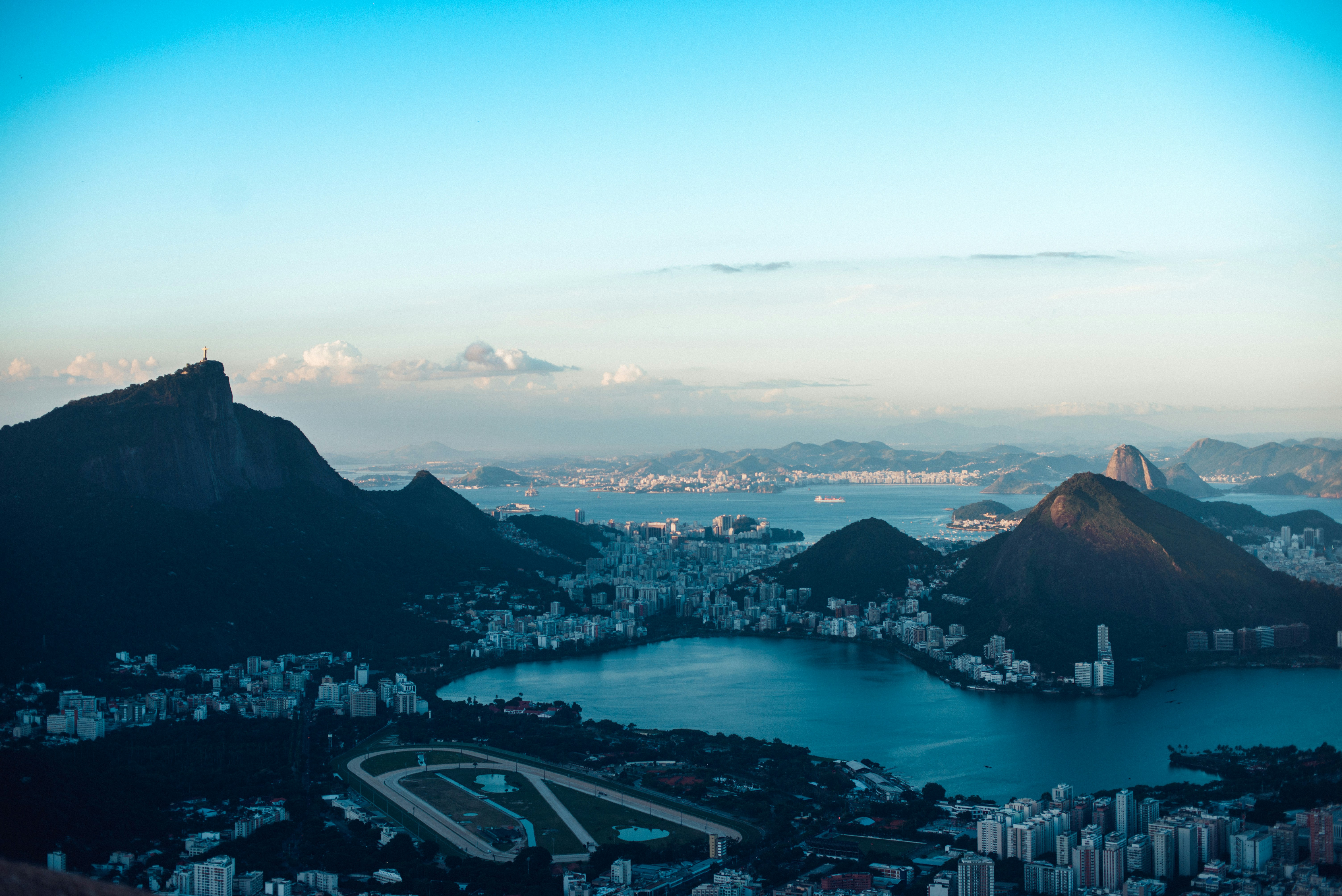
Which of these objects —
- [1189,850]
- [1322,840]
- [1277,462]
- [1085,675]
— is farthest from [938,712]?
[1277,462]

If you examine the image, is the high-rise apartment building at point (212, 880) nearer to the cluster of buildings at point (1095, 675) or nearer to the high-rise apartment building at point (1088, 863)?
the high-rise apartment building at point (1088, 863)

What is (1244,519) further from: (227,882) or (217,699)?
(227,882)

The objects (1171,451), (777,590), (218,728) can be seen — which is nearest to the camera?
(218,728)

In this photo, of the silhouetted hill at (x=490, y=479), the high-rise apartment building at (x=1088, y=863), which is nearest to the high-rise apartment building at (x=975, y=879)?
the high-rise apartment building at (x=1088, y=863)

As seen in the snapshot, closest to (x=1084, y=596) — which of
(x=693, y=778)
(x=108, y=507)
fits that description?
(x=693, y=778)

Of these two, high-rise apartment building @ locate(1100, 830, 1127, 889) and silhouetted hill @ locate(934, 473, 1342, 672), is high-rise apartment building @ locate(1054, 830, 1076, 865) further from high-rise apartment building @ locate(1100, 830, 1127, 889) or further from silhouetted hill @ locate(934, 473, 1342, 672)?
silhouetted hill @ locate(934, 473, 1342, 672)

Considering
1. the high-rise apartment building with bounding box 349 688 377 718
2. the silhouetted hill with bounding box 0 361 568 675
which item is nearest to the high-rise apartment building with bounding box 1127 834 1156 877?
the high-rise apartment building with bounding box 349 688 377 718

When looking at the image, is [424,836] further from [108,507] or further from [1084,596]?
[1084,596]
